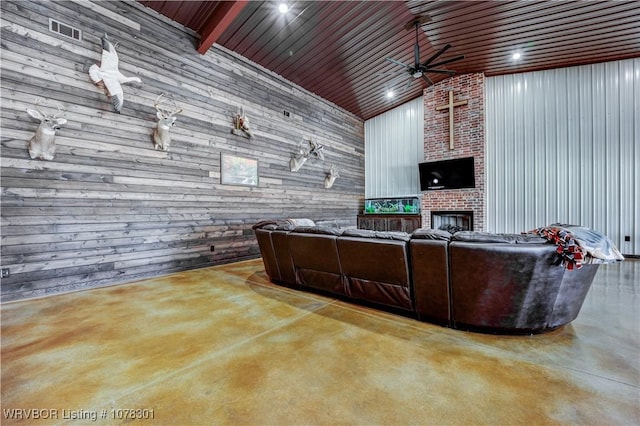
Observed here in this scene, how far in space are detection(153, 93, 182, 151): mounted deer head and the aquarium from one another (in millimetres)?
6248

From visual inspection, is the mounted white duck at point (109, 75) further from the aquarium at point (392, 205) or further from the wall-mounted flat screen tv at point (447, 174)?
the aquarium at point (392, 205)

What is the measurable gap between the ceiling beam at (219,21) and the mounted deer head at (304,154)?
2.86m

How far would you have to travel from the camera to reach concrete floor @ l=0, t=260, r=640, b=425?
4.51 ft

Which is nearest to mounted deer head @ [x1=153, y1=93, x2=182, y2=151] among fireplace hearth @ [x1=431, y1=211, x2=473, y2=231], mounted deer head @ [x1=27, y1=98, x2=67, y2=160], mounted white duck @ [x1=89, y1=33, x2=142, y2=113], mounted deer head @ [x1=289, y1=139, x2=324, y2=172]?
mounted white duck @ [x1=89, y1=33, x2=142, y2=113]

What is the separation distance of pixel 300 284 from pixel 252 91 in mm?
4444

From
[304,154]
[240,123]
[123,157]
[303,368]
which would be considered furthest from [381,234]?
[304,154]

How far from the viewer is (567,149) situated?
5891 millimetres

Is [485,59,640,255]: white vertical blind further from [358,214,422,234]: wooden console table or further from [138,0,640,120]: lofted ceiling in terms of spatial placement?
[358,214,422,234]: wooden console table

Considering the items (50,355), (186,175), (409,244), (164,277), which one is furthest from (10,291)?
(409,244)

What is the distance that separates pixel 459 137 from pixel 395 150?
202 cm

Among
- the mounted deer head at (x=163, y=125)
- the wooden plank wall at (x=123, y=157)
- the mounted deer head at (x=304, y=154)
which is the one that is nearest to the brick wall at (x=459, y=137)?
the mounted deer head at (x=304, y=154)

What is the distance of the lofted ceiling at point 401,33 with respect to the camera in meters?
4.44

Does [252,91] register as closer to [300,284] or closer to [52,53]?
[52,53]

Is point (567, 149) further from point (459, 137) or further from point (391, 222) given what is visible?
point (391, 222)
